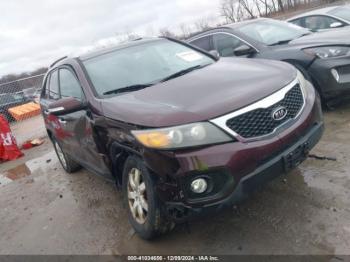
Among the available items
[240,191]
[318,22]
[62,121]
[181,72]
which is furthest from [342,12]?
[240,191]

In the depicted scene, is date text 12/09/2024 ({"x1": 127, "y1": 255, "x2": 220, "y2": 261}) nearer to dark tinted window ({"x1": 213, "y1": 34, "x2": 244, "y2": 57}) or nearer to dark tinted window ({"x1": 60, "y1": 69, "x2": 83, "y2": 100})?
dark tinted window ({"x1": 60, "y1": 69, "x2": 83, "y2": 100})

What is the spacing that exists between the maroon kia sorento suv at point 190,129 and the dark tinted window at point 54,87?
1286mm

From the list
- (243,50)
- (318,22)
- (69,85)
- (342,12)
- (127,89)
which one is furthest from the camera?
(318,22)

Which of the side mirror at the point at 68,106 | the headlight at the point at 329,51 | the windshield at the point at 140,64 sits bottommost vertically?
the headlight at the point at 329,51

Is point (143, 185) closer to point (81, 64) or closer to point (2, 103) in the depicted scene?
point (81, 64)

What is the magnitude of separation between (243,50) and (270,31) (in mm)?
885

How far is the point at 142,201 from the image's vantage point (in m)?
3.54

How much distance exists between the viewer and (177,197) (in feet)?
10.0

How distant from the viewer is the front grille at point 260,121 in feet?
9.94

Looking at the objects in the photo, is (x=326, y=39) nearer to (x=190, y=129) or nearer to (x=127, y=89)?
(x=127, y=89)

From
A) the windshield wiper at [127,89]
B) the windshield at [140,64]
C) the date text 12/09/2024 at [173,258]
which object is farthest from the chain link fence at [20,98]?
the date text 12/09/2024 at [173,258]

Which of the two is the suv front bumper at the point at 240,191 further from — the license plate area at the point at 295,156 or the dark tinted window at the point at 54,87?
the dark tinted window at the point at 54,87

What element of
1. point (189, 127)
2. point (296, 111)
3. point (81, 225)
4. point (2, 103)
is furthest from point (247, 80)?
point (2, 103)

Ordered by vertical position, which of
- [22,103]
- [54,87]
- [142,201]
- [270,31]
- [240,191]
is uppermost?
Answer: [54,87]
